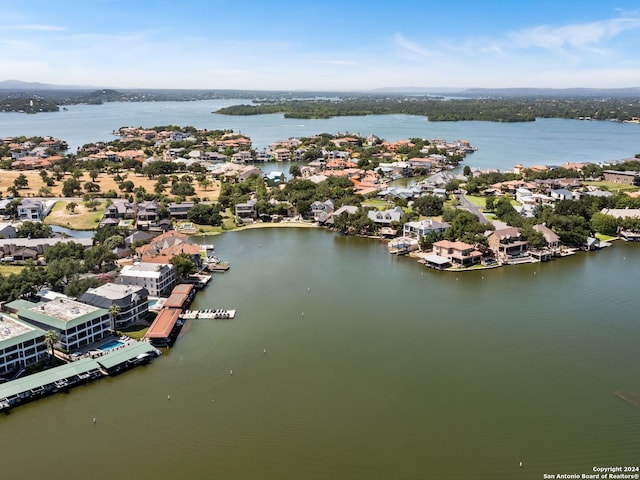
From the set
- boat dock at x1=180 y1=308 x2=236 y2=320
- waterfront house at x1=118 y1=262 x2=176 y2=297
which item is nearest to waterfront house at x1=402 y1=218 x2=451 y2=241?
boat dock at x1=180 y1=308 x2=236 y2=320

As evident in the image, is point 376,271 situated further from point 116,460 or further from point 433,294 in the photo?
point 116,460

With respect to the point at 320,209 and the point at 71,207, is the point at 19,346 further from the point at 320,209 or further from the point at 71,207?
the point at 320,209

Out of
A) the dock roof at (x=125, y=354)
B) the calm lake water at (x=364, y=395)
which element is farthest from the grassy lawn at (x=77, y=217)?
Result: the dock roof at (x=125, y=354)

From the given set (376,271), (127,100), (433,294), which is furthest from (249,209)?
(127,100)

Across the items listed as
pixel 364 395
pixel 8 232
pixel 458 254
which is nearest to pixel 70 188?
pixel 8 232

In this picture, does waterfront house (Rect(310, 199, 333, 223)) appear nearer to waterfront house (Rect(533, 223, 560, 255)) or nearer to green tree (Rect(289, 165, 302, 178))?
waterfront house (Rect(533, 223, 560, 255))

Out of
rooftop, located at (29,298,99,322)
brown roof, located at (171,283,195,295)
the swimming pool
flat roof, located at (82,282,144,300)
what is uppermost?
flat roof, located at (82,282,144,300)

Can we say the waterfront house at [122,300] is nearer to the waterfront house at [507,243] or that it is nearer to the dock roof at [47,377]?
the dock roof at [47,377]
